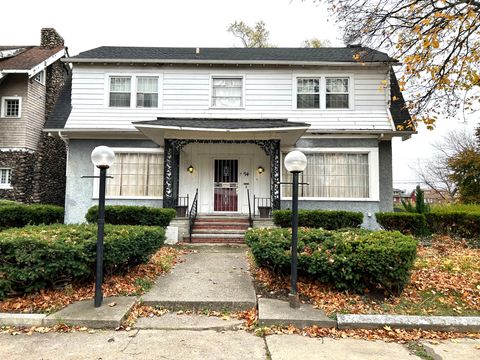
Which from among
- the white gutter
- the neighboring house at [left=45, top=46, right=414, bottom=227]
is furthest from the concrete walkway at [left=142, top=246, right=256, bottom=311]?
the white gutter

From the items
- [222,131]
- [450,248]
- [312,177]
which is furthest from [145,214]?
[450,248]

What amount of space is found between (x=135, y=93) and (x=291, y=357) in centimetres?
1043

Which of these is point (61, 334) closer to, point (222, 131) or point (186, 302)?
point (186, 302)

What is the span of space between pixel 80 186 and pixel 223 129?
5445mm

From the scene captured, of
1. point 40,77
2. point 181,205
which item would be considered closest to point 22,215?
point 181,205

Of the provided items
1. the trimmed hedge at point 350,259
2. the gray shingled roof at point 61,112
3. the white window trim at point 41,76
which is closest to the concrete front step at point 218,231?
the trimmed hedge at point 350,259

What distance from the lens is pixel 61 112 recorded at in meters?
11.7

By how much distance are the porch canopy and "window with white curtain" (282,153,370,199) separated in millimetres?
1115

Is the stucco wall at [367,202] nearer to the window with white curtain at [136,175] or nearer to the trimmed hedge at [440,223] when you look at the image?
the trimmed hedge at [440,223]

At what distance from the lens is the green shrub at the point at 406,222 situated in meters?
9.45

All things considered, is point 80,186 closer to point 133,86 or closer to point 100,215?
point 133,86

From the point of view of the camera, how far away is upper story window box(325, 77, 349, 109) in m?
11.4

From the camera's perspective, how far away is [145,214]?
9.09 meters

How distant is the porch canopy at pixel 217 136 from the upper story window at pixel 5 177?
25.1 ft
